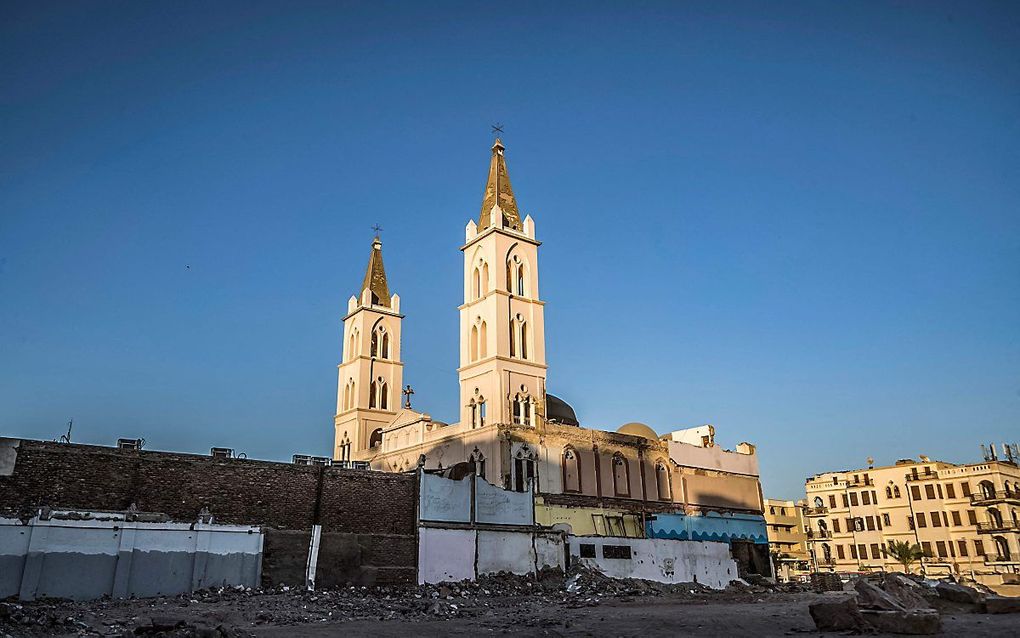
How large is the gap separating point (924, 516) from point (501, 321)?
44432mm

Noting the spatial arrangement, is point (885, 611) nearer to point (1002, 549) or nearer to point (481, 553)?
point (481, 553)

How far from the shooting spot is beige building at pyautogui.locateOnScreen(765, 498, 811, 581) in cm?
6391

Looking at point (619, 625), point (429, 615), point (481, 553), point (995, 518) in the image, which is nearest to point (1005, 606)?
point (619, 625)

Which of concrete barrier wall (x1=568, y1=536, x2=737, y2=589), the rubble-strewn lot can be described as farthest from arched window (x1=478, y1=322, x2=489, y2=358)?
the rubble-strewn lot

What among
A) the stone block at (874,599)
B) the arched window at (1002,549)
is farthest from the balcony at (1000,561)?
Result: the stone block at (874,599)

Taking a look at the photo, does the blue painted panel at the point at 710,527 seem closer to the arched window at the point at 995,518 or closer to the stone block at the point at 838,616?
the arched window at the point at 995,518

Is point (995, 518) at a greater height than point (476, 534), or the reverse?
point (995, 518)

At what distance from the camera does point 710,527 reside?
1879 inches

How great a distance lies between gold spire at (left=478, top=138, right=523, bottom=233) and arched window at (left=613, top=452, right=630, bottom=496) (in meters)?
15.4

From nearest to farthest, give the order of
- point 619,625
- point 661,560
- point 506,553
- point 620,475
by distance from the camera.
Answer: point 619,625 → point 506,553 → point 661,560 → point 620,475

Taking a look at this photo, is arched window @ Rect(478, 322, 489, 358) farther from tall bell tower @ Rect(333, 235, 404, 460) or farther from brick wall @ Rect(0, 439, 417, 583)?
brick wall @ Rect(0, 439, 417, 583)

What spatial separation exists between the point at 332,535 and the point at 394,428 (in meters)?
21.0

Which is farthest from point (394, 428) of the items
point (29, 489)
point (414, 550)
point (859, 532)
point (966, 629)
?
point (859, 532)

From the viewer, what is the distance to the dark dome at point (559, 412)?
47403 mm
